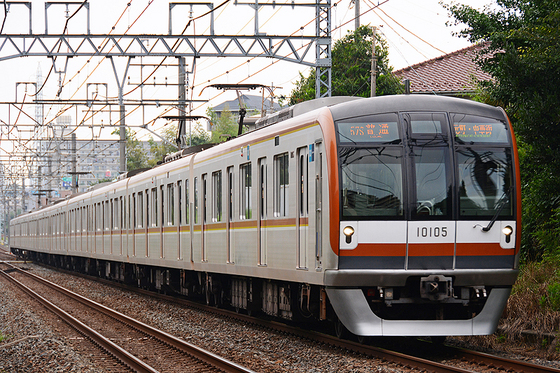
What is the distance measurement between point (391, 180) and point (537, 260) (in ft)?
17.4

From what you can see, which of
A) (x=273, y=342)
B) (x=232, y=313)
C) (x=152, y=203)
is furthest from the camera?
(x=152, y=203)

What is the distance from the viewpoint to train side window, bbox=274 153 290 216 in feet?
35.8

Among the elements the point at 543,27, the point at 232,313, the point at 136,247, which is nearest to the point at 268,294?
the point at 232,313

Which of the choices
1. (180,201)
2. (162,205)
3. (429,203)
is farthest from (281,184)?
(162,205)

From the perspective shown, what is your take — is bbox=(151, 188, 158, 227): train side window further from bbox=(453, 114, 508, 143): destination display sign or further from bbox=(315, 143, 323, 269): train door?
bbox=(453, 114, 508, 143): destination display sign

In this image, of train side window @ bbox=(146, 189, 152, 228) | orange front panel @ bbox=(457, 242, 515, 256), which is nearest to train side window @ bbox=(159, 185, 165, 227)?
train side window @ bbox=(146, 189, 152, 228)

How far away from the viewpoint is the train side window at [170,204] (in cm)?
1764

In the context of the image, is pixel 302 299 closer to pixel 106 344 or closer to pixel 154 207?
pixel 106 344

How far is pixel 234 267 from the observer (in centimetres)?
1331

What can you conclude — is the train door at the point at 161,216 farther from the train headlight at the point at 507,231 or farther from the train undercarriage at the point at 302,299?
the train headlight at the point at 507,231

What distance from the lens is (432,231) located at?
29.9 ft

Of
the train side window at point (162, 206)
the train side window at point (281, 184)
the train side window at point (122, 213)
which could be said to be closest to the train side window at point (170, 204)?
the train side window at point (162, 206)

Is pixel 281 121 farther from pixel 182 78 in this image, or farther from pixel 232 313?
pixel 182 78

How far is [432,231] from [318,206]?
134 cm
